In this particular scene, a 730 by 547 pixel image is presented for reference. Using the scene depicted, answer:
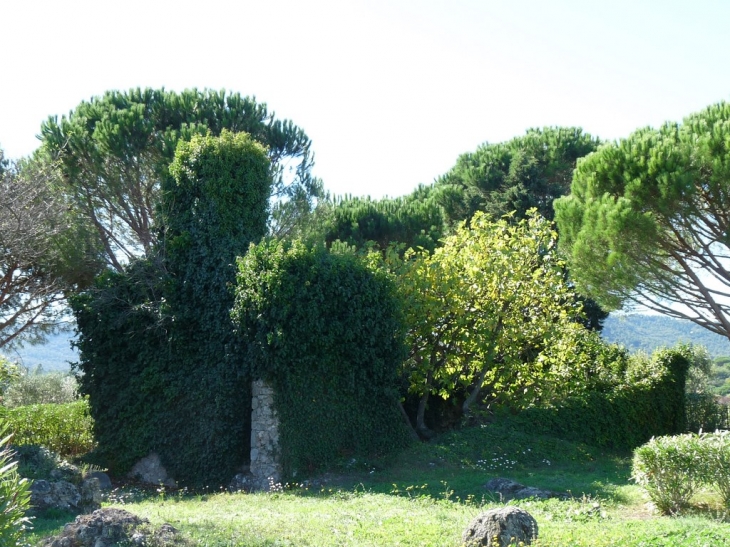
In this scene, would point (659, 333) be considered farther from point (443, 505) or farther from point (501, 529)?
point (501, 529)

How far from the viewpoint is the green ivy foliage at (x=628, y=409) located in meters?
15.7

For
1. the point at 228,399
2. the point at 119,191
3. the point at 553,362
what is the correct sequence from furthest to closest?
the point at 119,191 < the point at 553,362 < the point at 228,399

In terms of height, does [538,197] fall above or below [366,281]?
above

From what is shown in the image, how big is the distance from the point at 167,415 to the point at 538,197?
17665mm

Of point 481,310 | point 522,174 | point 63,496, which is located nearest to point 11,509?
point 63,496

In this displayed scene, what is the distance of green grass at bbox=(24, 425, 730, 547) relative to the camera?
700cm

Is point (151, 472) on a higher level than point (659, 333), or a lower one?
lower

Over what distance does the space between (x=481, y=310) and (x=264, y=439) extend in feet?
18.2

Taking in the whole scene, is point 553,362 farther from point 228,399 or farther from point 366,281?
point 228,399

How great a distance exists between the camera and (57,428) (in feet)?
51.1

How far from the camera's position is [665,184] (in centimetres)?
1501

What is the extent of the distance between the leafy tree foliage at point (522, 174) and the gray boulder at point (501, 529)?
2044 centimetres

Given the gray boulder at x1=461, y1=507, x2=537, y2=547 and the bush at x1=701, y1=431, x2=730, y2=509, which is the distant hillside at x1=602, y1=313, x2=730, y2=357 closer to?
the bush at x1=701, y1=431, x2=730, y2=509

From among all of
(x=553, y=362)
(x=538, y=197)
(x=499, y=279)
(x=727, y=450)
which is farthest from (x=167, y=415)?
(x=538, y=197)
